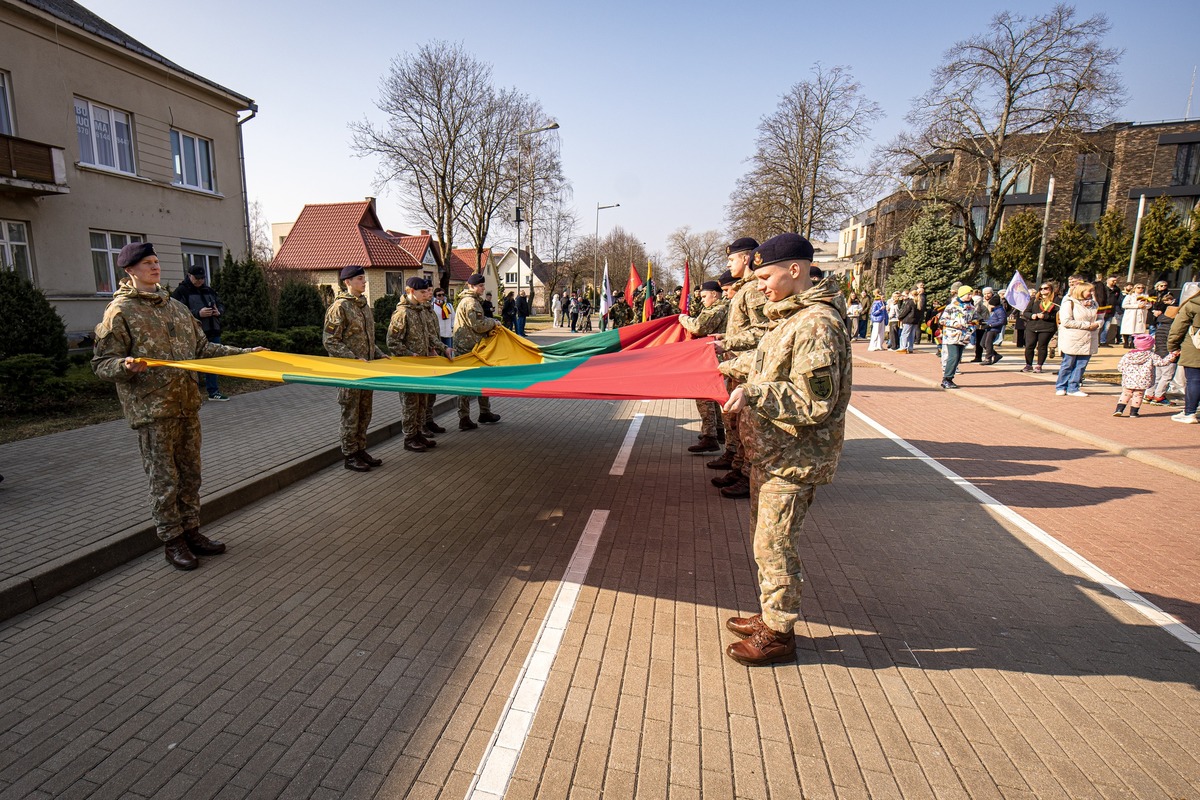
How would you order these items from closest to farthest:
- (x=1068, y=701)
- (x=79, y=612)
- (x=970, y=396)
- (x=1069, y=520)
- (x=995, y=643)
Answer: (x=1068, y=701), (x=995, y=643), (x=79, y=612), (x=1069, y=520), (x=970, y=396)

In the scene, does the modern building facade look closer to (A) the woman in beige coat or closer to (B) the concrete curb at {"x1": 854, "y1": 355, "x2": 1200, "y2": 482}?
(A) the woman in beige coat

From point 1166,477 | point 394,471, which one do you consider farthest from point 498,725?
point 1166,477

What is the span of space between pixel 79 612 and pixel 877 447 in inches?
321

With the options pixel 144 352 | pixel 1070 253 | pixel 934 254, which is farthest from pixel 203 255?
pixel 1070 253

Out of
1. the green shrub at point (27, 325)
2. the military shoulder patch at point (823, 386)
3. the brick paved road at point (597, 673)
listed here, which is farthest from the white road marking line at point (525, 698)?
the green shrub at point (27, 325)

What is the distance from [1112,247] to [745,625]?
1705 inches

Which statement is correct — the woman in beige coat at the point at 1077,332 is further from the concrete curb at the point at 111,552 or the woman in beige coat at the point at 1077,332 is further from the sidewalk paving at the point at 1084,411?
the concrete curb at the point at 111,552

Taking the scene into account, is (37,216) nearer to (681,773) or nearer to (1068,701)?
(681,773)

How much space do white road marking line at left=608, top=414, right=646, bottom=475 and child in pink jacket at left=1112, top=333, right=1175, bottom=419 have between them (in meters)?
7.54

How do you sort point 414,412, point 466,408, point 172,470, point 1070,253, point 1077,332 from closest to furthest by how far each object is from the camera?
point 172,470
point 414,412
point 466,408
point 1077,332
point 1070,253

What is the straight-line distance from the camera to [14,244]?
49.1ft

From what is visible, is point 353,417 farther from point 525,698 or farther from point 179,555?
point 525,698

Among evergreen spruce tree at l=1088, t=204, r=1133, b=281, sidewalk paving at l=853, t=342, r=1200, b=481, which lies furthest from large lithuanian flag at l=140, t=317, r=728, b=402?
evergreen spruce tree at l=1088, t=204, r=1133, b=281

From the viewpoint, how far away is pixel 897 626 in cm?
368
